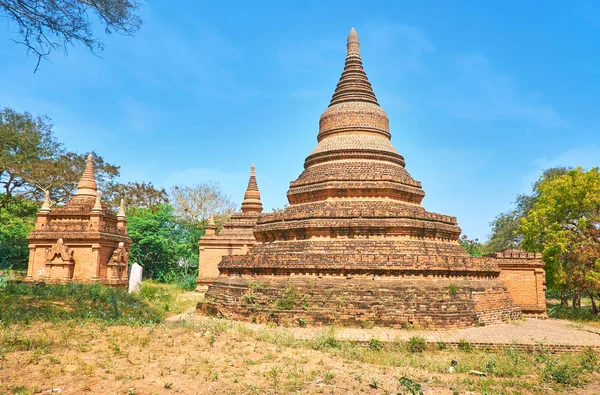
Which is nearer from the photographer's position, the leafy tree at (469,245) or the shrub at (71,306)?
the shrub at (71,306)

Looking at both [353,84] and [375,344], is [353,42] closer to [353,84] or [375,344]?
[353,84]

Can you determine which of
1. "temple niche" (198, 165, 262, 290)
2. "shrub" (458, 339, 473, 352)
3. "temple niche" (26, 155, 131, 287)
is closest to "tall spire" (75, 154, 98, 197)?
"temple niche" (26, 155, 131, 287)

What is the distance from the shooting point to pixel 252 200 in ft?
93.2

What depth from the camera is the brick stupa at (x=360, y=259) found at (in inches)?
481

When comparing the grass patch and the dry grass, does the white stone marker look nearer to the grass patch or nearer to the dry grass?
the grass patch

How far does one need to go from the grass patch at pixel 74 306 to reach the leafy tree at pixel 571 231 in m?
15.5

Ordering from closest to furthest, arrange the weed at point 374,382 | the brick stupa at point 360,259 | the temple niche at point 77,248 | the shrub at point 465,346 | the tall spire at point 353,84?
1. the weed at point 374,382
2. the shrub at point 465,346
3. the brick stupa at point 360,259
4. the tall spire at point 353,84
5. the temple niche at point 77,248

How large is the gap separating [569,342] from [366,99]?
11630mm

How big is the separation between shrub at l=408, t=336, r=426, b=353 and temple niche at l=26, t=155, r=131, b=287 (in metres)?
16.2

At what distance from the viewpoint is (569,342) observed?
10.9 metres

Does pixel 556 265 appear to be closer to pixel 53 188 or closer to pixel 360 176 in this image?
pixel 360 176

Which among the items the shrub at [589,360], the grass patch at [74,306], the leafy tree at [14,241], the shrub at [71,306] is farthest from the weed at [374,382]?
the leafy tree at [14,241]

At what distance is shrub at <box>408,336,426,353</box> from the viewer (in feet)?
33.2

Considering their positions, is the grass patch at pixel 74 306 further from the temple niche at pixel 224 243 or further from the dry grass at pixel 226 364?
the temple niche at pixel 224 243
